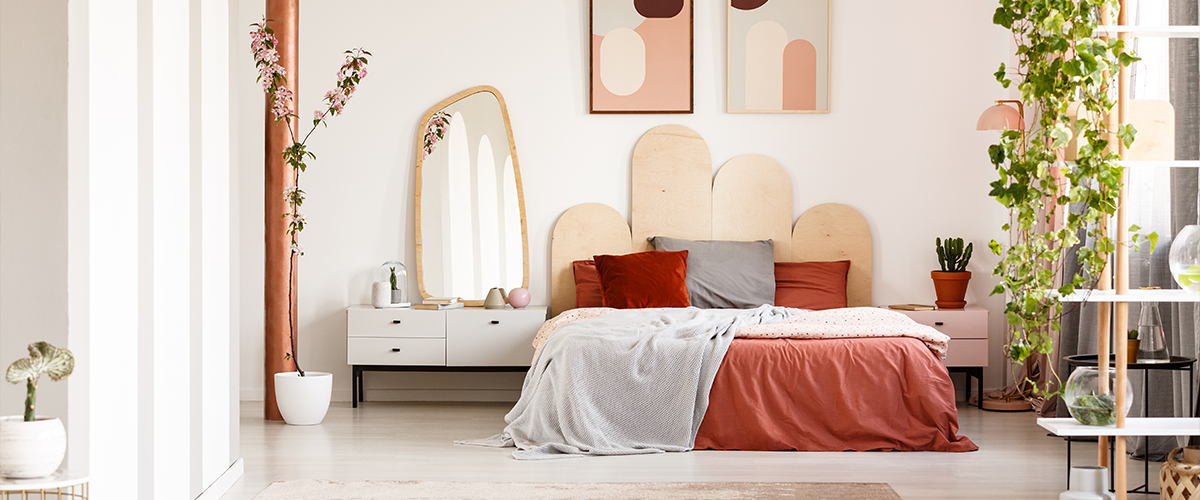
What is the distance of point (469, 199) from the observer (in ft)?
18.3

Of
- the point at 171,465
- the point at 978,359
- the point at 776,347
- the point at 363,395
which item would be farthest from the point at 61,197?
the point at 978,359

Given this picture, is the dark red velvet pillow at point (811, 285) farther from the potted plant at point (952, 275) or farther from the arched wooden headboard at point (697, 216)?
the potted plant at point (952, 275)

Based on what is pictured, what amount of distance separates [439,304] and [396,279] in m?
0.34

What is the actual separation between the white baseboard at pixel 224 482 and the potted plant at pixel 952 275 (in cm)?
385

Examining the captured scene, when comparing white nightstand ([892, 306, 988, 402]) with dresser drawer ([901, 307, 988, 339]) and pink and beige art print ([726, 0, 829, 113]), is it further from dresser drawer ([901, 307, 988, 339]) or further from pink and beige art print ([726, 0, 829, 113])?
pink and beige art print ([726, 0, 829, 113])

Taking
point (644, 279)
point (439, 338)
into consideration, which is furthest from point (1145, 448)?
point (439, 338)

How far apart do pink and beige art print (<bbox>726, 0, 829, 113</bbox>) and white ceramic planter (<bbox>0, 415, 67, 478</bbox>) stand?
4.41 metres

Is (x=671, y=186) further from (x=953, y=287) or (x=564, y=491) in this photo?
(x=564, y=491)

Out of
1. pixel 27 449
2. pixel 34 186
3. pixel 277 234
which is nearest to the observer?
pixel 27 449

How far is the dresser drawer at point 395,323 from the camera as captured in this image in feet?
16.7

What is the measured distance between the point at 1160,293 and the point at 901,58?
3182 mm

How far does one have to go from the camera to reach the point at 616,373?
13.0 ft

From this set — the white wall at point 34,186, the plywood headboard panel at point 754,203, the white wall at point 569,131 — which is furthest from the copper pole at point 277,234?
the white wall at point 34,186

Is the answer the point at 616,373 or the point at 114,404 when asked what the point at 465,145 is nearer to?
the point at 616,373
